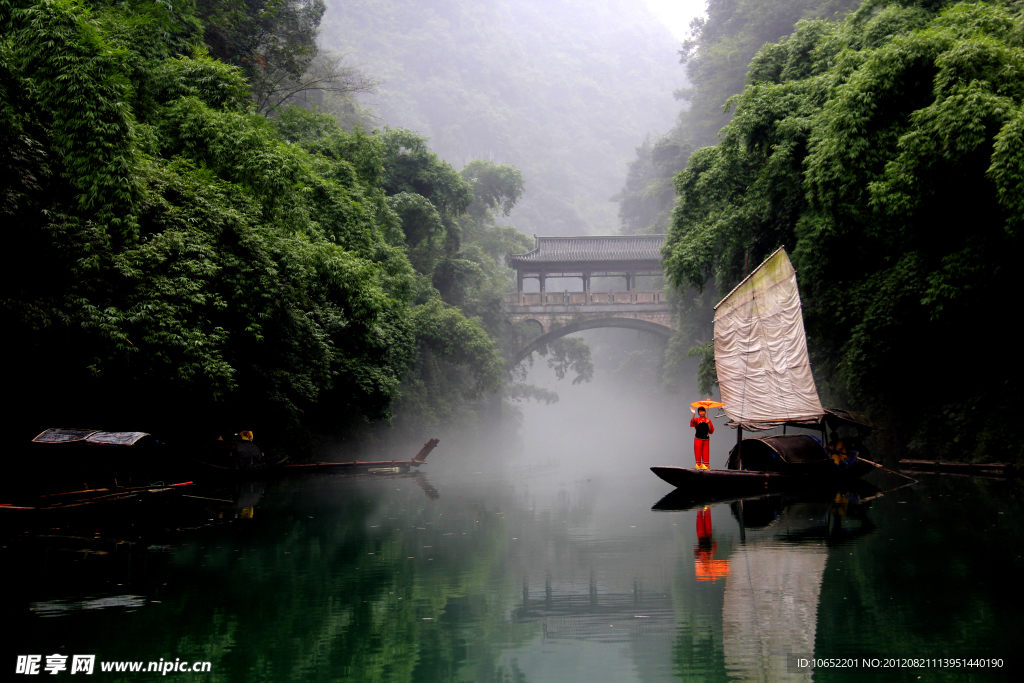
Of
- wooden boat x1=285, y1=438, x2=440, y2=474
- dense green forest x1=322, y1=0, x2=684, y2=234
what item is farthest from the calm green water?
dense green forest x1=322, y1=0, x2=684, y2=234

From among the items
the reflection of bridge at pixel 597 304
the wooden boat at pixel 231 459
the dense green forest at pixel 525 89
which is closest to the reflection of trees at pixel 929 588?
the wooden boat at pixel 231 459

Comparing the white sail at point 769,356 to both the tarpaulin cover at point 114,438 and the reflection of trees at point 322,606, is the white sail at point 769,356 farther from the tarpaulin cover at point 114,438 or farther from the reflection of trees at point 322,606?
the tarpaulin cover at point 114,438

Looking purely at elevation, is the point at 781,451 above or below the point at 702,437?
below

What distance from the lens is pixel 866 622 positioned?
5.05 metres

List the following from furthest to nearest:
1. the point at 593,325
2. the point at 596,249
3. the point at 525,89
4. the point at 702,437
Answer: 1. the point at 525,89
2. the point at 596,249
3. the point at 593,325
4. the point at 702,437

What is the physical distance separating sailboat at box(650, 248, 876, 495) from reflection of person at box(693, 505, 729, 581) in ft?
16.3

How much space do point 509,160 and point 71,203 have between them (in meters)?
72.7

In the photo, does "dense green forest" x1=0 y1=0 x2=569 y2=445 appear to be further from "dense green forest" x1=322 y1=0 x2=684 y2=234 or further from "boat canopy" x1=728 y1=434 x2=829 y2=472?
"dense green forest" x1=322 y1=0 x2=684 y2=234

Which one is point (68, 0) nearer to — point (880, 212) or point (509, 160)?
point (880, 212)

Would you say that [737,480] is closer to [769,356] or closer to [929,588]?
[769,356]

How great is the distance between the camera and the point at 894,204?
12.2 meters

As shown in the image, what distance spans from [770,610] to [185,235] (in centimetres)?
993

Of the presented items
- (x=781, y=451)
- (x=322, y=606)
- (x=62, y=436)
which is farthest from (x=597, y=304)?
(x=322, y=606)

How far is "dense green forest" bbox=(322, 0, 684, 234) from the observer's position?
80188 millimetres
